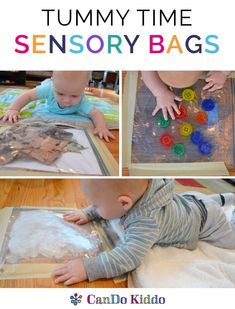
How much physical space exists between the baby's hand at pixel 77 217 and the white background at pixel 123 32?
324 millimetres

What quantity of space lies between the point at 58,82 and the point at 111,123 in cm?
14

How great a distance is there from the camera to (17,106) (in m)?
0.87

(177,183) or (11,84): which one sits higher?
(11,84)

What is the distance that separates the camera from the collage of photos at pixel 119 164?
0.83 m

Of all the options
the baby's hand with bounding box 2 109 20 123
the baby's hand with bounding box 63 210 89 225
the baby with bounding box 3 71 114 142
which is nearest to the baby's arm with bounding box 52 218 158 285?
the baby's hand with bounding box 63 210 89 225

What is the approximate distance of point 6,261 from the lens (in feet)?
2.75

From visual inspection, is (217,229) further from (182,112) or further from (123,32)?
(123,32)

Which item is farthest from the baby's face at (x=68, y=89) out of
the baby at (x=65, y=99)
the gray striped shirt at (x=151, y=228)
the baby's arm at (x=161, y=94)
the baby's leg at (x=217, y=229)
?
the baby's leg at (x=217, y=229)

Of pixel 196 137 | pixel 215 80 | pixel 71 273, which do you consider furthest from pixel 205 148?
pixel 71 273

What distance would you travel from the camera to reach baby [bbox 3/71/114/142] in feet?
2.76
